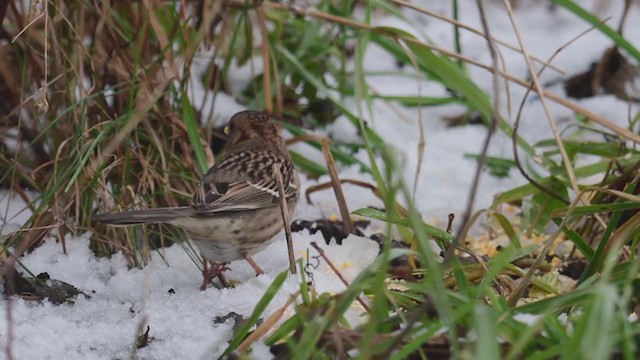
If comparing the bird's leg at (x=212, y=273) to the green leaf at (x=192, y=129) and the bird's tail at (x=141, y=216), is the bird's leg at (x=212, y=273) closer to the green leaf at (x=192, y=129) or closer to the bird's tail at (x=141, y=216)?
the bird's tail at (x=141, y=216)

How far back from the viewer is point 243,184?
357 cm

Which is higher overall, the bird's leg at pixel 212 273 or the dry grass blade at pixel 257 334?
the dry grass blade at pixel 257 334

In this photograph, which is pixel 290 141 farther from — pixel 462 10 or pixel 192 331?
pixel 462 10

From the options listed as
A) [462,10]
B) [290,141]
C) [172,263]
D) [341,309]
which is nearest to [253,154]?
[290,141]

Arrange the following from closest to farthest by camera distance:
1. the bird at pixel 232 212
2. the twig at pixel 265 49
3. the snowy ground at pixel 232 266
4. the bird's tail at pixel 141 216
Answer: the snowy ground at pixel 232 266 → the bird's tail at pixel 141 216 → the bird at pixel 232 212 → the twig at pixel 265 49

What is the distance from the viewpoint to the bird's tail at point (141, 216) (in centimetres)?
296

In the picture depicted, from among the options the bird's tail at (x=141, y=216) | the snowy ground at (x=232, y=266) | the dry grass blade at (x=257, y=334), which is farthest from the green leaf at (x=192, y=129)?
the dry grass blade at (x=257, y=334)

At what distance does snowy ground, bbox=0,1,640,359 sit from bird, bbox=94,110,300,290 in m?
0.12

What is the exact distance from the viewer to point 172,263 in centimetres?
352

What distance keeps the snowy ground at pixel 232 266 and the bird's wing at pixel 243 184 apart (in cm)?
23

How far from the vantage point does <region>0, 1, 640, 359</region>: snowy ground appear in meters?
2.72

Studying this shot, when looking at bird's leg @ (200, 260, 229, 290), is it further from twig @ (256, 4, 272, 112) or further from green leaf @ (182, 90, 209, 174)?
twig @ (256, 4, 272, 112)

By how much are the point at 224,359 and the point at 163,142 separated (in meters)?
1.44

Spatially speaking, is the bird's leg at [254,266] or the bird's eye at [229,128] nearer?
the bird's leg at [254,266]
